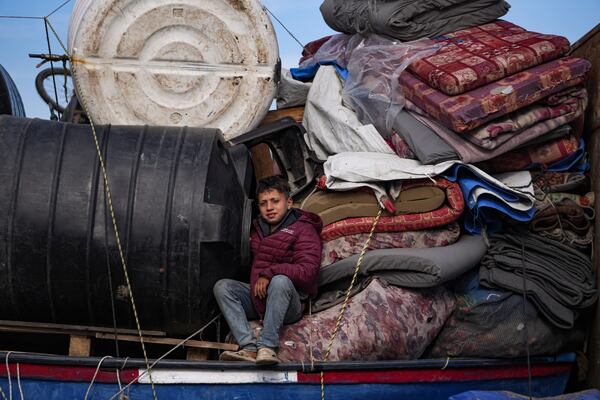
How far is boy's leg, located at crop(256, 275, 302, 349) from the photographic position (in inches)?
143

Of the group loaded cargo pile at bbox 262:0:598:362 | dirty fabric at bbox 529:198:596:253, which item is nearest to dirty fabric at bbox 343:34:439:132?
loaded cargo pile at bbox 262:0:598:362

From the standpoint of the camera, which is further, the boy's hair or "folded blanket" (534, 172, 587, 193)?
"folded blanket" (534, 172, 587, 193)

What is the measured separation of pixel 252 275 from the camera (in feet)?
12.5

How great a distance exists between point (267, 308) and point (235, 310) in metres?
0.17

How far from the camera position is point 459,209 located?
13.4 feet

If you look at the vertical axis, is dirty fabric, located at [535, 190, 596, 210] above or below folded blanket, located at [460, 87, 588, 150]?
below

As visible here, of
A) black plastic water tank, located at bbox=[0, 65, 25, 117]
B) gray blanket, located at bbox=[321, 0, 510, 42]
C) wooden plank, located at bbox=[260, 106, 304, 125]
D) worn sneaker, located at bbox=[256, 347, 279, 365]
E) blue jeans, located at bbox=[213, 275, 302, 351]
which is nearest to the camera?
worn sneaker, located at bbox=[256, 347, 279, 365]

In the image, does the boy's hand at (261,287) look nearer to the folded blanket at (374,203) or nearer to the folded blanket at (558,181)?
the folded blanket at (374,203)

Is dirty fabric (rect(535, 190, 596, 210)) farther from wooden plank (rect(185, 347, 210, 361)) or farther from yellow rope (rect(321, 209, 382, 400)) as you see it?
wooden plank (rect(185, 347, 210, 361))

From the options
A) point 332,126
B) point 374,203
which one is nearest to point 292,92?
point 332,126

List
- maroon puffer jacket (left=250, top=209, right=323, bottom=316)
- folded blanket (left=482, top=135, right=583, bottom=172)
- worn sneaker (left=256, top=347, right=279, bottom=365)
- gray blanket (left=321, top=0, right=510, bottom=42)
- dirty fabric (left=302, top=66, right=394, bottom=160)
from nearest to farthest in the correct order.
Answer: worn sneaker (left=256, top=347, right=279, bottom=365), maroon puffer jacket (left=250, top=209, right=323, bottom=316), folded blanket (left=482, top=135, right=583, bottom=172), dirty fabric (left=302, top=66, right=394, bottom=160), gray blanket (left=321, top=0, right=510, bottom=42)

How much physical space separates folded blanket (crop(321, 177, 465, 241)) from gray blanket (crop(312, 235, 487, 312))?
0.13m

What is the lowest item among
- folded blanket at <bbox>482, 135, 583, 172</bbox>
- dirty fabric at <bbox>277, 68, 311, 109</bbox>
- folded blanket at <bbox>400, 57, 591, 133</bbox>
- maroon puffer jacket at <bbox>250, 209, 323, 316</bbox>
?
maroon puffer jacket at <bbox>250, 209, 323, 316</bbox>

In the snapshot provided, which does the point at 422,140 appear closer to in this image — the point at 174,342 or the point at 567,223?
the point at 567,223
